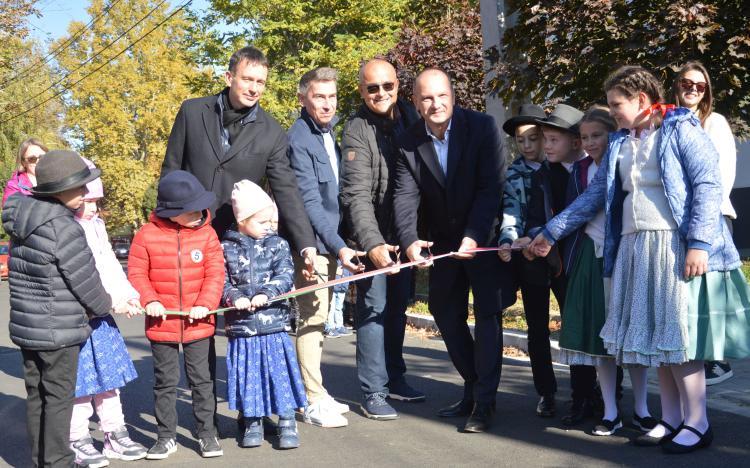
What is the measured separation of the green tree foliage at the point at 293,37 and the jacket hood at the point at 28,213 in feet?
56.4

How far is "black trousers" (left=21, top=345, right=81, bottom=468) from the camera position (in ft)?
11.4

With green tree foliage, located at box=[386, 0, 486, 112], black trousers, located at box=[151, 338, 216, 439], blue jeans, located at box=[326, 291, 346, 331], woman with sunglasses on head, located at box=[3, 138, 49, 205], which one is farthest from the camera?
green tree foliage, located at box=[386, 0, 486, 112]

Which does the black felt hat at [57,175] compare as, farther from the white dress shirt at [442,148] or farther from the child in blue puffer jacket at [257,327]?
the white dress shirt at [442,148]

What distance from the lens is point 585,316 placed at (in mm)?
3951

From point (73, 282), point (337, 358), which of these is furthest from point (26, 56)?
point (73, 282)

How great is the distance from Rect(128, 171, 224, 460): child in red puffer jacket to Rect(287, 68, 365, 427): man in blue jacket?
749 millimetres

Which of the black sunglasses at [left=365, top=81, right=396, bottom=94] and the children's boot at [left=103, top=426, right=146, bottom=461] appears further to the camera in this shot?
the black sunglasses at [left=365, top=81, right=396, bottom=94]

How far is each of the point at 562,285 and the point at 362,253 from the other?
1.32 metres

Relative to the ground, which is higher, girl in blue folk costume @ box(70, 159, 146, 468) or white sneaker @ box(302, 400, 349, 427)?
girl in blue folk costume @ box(70, 159, 146, 468)

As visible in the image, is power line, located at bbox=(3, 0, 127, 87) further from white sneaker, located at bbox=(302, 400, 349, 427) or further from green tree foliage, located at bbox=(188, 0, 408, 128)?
white sneaker, located at bbox=(302, 400, 349, 427)

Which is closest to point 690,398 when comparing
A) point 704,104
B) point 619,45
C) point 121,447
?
point 704,104

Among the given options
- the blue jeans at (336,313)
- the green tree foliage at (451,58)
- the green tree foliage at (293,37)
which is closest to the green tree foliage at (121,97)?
the green tree foliage at (293,37)

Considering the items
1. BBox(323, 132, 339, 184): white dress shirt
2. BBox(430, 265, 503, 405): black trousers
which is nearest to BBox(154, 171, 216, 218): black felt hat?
BBox(323, 132, 339, 184): white dress shirt

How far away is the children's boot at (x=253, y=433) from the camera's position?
158 inches
